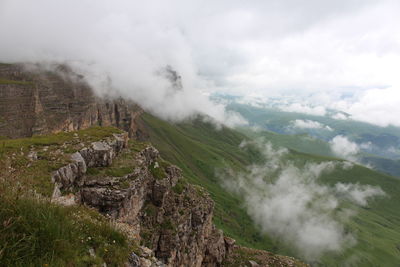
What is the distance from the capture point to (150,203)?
122ft

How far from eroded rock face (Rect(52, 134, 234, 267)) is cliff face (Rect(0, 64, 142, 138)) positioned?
215ft

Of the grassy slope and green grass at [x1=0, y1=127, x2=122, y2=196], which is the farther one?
green grass at [x1=0, y1=127, x2=122, y2=196]

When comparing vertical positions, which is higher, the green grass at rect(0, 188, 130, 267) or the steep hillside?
the green grass at rect(0, 188, 130, 267)

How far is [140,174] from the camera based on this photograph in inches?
1286

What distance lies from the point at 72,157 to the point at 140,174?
1071cm

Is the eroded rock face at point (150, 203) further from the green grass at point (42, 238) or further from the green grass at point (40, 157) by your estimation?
the green grass at point (42, 238)

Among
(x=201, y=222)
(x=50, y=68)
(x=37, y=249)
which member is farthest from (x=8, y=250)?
(x=50, y=68)

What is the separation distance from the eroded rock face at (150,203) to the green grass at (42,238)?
6.60 feet

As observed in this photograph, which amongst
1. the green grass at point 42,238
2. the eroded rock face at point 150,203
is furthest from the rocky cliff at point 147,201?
the green grass at point 42,238

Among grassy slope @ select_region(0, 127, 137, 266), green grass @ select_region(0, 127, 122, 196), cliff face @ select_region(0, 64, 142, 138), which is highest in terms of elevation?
grassy slope @ select_region(0, 127, 137, 266)

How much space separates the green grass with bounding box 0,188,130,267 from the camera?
5189mm

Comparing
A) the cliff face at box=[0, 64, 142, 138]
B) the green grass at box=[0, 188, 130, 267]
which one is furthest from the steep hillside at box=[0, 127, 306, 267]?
the cliff face at box=[0, 64, 142, 138]

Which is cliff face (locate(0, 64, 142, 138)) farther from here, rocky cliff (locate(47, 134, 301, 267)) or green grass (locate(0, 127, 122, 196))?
rocky cliff (locate(47, 134, 301, 267))

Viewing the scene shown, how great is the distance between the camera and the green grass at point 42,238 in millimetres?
5189
